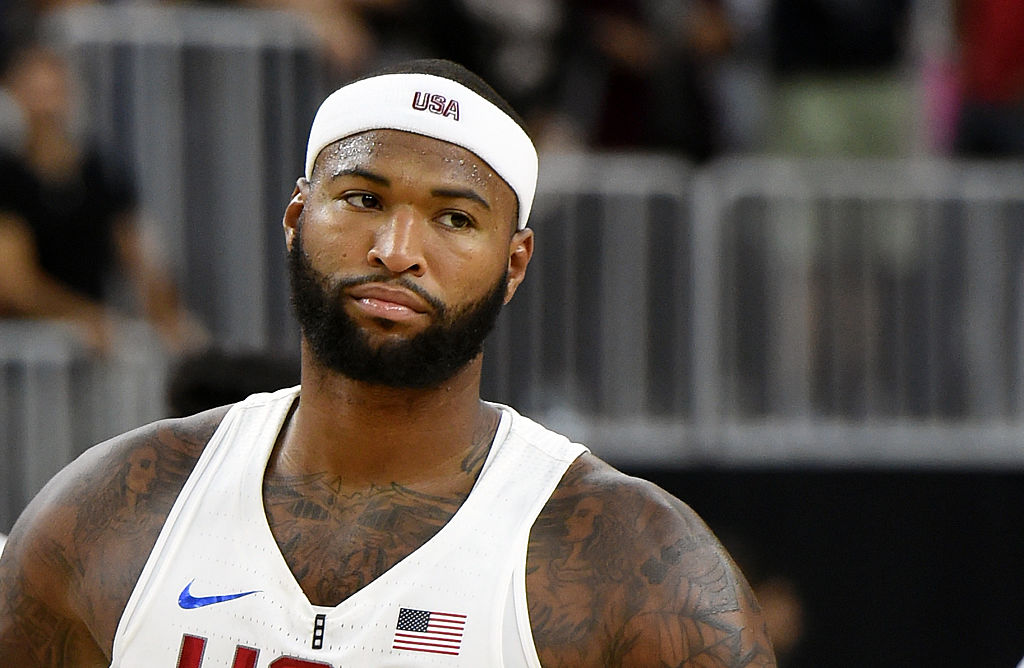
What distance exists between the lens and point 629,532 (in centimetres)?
333

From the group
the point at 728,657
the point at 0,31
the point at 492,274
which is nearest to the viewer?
the point at 728,657

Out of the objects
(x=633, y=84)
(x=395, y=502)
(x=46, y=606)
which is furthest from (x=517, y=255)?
(x=633, y=84)

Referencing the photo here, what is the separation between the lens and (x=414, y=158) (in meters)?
3.43

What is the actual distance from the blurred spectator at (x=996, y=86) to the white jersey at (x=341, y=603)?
5.65 metres

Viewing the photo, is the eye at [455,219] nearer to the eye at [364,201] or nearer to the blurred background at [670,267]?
the eye at [364,201]

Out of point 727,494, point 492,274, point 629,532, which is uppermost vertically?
point 492,274

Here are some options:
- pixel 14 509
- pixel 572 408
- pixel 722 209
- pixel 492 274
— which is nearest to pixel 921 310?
pixel 722 209

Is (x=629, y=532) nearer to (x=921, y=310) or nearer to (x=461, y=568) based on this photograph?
(x=461, y=568)

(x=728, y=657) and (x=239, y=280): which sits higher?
(x=239, y=280)

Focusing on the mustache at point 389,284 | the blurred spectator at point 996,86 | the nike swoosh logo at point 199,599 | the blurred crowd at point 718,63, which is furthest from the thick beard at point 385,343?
the blurred spectator at point 996,86

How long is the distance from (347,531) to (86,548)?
1.82 feet

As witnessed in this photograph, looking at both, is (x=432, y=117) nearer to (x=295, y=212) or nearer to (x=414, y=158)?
(x=414, y=158)

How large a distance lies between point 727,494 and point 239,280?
242 centimetres

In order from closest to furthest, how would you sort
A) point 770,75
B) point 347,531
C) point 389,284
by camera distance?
point 389,284 → point 347,531 → point 770,75
